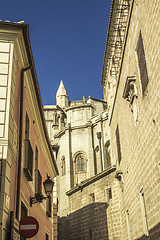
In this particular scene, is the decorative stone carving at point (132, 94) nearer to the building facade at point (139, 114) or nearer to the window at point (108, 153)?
the building facade at point (139, 114)

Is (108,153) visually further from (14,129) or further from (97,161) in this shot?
(14,129)

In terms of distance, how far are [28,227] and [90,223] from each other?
12919 millimetres

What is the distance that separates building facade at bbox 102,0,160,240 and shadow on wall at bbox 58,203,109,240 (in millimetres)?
3299

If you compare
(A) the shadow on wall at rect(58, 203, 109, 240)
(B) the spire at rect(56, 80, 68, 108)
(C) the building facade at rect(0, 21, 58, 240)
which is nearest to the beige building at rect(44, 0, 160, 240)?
(A) the shadow on wall at rect(58, 203, 109, 240)

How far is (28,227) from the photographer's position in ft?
21.7

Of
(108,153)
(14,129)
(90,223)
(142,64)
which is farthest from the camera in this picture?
(108,153)

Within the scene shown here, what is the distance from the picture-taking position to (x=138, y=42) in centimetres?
949

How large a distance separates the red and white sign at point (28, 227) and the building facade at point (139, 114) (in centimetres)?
330

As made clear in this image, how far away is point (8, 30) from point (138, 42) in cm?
392

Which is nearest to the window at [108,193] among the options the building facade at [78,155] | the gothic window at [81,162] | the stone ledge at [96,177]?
the stone ledge at [96,177]

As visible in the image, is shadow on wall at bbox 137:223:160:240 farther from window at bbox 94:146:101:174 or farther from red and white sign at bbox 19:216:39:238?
window at bbox 94:146:101:174

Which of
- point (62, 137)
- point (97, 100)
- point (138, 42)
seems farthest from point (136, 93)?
point (97, 100)

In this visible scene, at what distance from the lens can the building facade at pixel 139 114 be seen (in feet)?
26.3

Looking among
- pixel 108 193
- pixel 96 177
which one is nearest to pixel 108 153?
pixel 96 177
